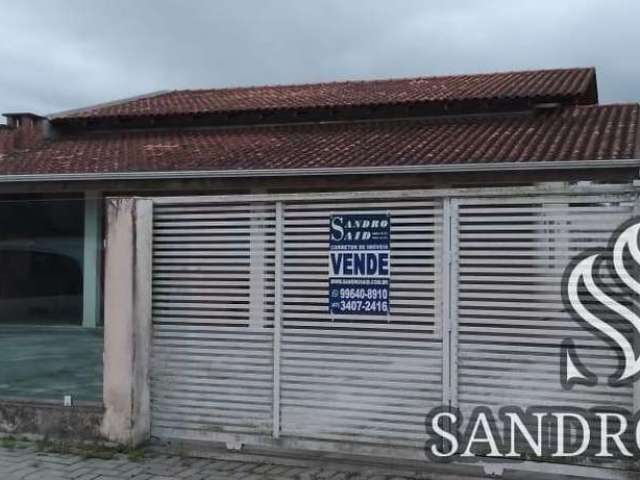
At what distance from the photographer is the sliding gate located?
16.6 feet

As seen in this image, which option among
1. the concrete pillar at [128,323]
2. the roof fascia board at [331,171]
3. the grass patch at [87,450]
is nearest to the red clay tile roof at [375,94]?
the roof fascia board at [331,171]

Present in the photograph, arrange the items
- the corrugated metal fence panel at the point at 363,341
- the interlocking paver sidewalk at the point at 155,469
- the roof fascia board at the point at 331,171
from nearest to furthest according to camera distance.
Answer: the interlocking paver sidewalk at the point at 155,469 < the corrugated metal fence panel at the point at 363,341 < the roof fascia board at the point at 331,171

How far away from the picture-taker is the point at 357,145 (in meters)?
12.7

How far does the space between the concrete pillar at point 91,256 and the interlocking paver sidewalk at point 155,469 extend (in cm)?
271

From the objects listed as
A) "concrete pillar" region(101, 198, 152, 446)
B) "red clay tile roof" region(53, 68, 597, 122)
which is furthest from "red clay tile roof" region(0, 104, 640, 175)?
"concrete pillar" region(101, 198, 152, 446)

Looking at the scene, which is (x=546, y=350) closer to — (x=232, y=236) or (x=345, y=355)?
(x=345, y=355)

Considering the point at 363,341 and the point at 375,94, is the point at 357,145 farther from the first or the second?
the point at 363,341

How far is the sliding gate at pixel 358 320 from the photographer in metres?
5.05

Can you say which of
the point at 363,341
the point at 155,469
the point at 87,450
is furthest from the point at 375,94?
the point at 155,469

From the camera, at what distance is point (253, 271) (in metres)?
5.84

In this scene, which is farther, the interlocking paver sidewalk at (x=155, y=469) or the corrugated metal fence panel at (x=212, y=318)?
the corrugated metal fence panel at (x=212, y=318)

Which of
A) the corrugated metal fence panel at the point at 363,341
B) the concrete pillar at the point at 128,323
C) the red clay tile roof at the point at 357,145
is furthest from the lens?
the red clay tile roof at the point at 357,145

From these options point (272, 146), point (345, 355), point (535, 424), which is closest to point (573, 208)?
point (535, 424)

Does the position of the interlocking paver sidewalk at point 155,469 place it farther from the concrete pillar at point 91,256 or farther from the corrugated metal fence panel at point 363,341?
the concrete pillar at point 91,256
